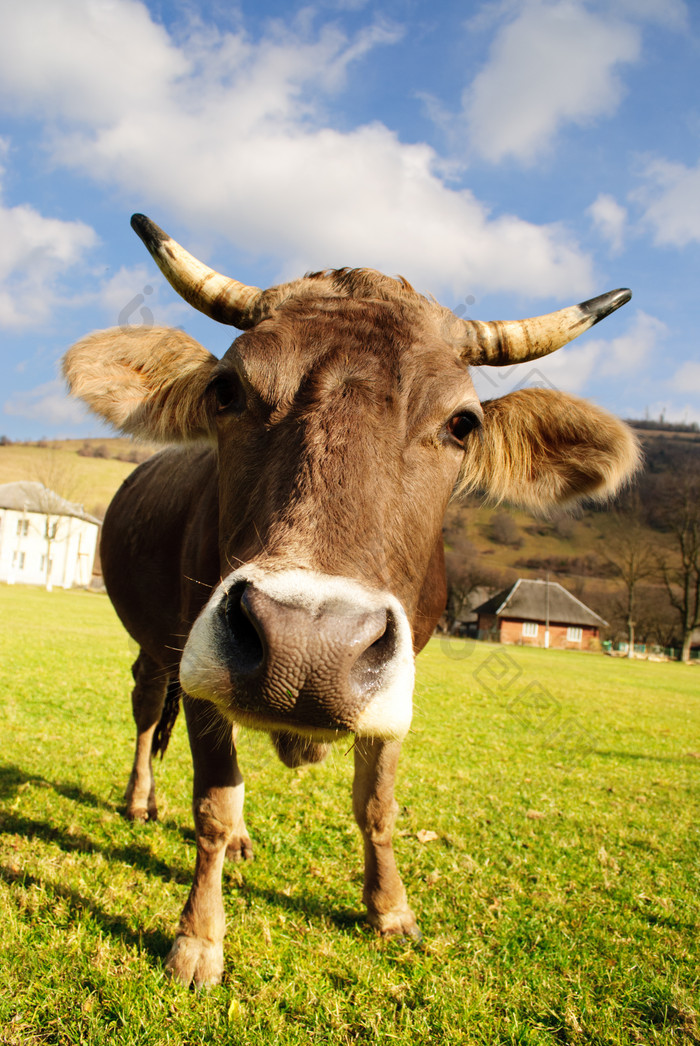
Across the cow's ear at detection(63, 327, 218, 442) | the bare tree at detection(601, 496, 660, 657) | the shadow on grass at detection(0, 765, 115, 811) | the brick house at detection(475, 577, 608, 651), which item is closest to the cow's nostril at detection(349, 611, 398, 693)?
the cow's ear at detection(63, 327, 218, 442)

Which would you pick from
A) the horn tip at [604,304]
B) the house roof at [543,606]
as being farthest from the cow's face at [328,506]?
the house roof at [543,606]

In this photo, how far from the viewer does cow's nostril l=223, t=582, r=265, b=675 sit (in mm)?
1834

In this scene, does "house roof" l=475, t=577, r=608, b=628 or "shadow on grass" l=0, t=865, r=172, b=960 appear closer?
"shadow on grass" l=0, t=865, r=172, b=960

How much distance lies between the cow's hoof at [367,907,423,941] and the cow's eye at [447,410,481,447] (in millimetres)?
2415

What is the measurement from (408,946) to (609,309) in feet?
11.1

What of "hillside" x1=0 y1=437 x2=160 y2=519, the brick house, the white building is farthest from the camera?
"hillside" x1=0 y1=437 x2=160 y2=519

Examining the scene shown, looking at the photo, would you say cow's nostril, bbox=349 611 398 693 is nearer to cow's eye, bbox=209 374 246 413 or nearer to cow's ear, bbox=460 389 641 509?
cow's eye, bbox=209 374 246 413

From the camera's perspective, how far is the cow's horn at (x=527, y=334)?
3311mm

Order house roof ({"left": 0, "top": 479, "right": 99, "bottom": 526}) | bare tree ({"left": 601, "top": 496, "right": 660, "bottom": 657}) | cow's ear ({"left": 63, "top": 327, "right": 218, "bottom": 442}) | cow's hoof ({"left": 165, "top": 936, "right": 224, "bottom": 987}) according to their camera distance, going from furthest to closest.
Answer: house roof ({"left": 0, "top": 479, "right": 99, "bottom": 526})
bare tree ({"left": 601, "top": 496, "right": 660, "bottom": 657})
cow's ear ({"left": 63, "top": 327, "right": 218, "bottom": 442})
cow's hoof ({"left": 165, "top": 936, "right": 224, "bottom": 987})

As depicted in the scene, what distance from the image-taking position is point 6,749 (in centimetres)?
600

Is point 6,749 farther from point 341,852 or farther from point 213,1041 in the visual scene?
point 213,1041

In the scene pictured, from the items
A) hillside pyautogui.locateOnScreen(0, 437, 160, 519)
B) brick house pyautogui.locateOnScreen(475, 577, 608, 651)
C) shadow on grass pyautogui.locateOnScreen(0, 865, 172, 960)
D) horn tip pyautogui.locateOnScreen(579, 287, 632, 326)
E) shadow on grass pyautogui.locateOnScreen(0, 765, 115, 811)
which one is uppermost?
hillside pyautogui.locateOnScreen(0, 437, 160, 519)

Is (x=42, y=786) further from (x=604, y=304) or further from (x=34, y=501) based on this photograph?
(x=34, y=501)

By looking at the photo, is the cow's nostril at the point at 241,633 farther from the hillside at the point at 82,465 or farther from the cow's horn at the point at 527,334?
the hillside at the point at 82,465
